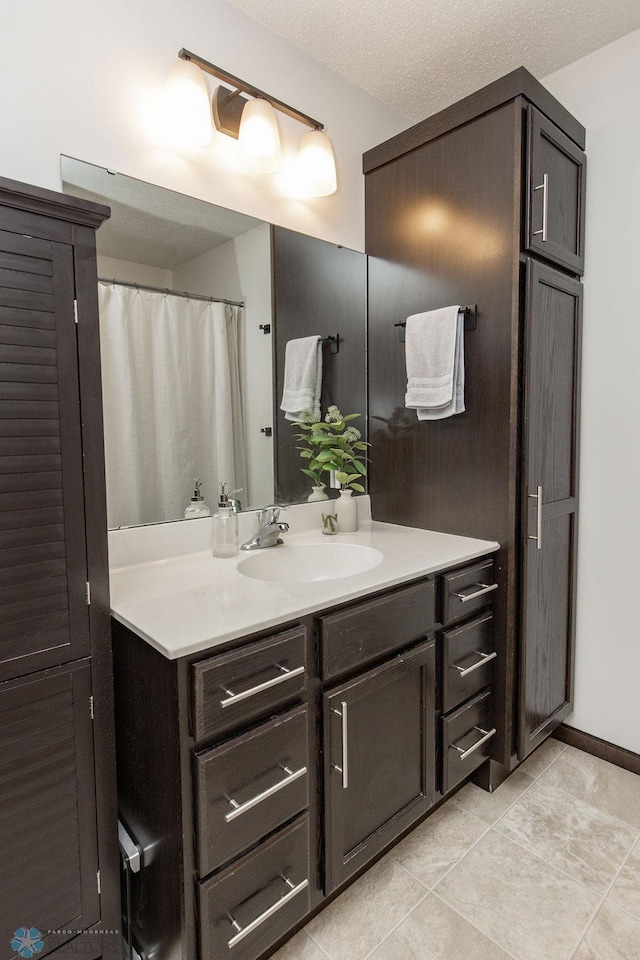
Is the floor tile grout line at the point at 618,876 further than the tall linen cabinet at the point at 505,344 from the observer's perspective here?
No

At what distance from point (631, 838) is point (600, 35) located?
266 cm

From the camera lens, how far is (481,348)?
1.77 meters

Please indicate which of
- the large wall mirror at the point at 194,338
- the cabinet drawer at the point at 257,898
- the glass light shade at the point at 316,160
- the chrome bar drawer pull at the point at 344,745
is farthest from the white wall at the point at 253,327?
the cabinet drawer at the point at 257,898

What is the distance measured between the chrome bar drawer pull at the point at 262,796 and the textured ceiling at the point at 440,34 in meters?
2.05

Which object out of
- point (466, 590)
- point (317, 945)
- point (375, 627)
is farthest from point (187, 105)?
point (317, 945)

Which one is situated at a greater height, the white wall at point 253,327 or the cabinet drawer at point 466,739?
the white wall at point 253,327

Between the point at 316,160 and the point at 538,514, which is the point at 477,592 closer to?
the point at 538,514

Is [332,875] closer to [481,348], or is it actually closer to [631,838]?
[631,838]

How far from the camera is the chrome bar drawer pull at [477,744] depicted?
167 cm

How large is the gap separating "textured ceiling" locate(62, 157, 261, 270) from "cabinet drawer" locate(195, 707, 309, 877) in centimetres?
130

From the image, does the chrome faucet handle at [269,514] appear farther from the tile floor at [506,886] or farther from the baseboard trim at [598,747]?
the baseboard trim at [598,747]

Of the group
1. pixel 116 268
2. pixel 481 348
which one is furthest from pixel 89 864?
pixel 481 348

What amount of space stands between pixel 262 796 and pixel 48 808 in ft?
1.41

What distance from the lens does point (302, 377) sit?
1.96 m
